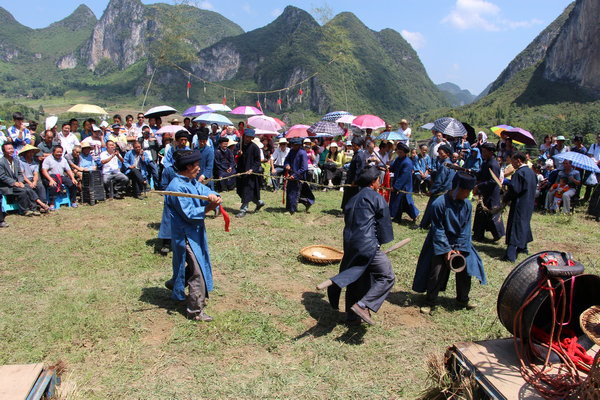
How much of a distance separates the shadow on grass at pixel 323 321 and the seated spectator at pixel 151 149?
7.15 m

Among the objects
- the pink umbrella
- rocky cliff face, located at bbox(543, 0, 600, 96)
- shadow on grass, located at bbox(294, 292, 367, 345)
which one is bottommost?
shadow on grass, located at bbox(294, 292, 367, 345)

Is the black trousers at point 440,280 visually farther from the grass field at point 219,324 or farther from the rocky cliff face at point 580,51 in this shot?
the rocky cliff face at point 580,51

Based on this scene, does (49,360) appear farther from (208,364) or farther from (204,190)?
(204,190)

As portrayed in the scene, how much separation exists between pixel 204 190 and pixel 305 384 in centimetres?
248

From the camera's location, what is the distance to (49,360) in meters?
3.97

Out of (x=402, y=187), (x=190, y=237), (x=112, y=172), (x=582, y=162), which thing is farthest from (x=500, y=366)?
(x=112, y=172)

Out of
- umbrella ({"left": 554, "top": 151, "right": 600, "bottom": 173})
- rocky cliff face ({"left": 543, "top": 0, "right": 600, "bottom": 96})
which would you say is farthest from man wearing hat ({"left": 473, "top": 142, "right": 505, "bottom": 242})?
rocky cliff face ({"left": 543, "top": 0, "right": 600, "bottom": 96})

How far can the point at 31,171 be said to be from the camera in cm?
892

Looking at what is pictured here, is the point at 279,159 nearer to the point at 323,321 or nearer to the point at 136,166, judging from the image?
the point at 136,166

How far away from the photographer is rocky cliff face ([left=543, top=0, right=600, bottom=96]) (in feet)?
168

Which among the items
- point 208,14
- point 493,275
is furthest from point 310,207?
point 208,14

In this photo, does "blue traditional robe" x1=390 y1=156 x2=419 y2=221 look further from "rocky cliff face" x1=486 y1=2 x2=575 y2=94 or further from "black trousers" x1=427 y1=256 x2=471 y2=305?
"rocky cliff face" x1=486 y1=2 x2=575 y2=94

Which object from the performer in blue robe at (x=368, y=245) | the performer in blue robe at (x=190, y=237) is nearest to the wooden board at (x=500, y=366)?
the performer in blue robe at (x=368, y=245)

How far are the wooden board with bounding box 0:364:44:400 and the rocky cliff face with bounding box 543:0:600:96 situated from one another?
6189 centimetres
